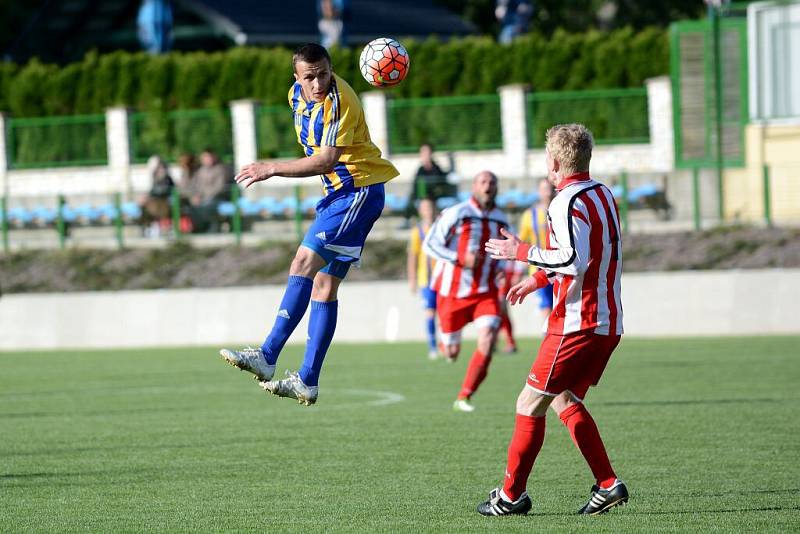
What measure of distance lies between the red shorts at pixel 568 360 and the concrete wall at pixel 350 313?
1474 cm

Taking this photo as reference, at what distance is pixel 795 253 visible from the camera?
24.1 m

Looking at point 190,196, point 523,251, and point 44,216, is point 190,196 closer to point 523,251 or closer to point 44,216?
point 44,216

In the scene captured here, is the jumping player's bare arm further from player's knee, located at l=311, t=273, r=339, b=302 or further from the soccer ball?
player's knee, located at l=311, t=273, r=339, b=302

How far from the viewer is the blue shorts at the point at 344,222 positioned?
29.2 feet

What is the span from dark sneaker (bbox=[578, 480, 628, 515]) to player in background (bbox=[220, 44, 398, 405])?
1904mm

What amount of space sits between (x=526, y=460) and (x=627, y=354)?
1202 cm

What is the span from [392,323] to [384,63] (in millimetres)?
15019

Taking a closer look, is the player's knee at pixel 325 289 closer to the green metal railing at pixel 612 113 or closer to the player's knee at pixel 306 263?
the player's knee at pixel 306 263

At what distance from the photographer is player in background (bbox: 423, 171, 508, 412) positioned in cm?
1345

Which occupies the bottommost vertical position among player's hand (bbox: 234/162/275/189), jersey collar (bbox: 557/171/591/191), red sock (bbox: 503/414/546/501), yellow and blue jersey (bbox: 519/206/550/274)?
red sock (bbox: 503/414/546/501)

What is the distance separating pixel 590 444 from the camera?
7.66m

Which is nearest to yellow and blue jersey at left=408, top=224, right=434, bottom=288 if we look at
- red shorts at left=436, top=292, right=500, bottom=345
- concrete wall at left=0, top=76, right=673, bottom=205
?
red shorts at left=436, top=292, right=500, bottom=345

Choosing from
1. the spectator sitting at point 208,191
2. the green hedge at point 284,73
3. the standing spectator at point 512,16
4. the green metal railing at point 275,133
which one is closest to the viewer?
the spectator sitting at point 208,191

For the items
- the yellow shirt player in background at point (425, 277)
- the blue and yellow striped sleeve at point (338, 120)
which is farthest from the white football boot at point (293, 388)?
the yellow shirt player in background at point (425, 277)
